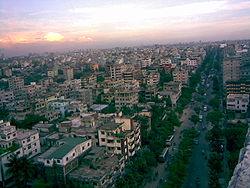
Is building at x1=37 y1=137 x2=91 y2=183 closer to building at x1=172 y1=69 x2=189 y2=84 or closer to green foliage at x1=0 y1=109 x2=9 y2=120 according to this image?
green foliage at x1=0 y1=109 x2=9 y2=120

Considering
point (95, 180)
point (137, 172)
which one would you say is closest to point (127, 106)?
point (137, 172)

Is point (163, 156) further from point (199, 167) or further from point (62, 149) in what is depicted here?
point (62, 149)

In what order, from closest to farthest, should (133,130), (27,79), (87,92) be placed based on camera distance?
(133,130), (87,92), (27,79)

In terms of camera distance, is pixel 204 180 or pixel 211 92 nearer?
pixel 204 180

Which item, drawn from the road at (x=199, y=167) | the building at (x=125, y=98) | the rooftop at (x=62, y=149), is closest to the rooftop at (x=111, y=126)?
the rooftop at (x=62, y=149)

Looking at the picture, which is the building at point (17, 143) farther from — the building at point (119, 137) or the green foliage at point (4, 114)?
the green foliage at point (4, 114)

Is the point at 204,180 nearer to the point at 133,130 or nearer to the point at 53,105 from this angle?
the point at 133,130

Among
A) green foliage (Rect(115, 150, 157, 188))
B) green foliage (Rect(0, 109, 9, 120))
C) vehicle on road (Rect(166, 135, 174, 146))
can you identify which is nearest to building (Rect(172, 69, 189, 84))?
vehicle on road (Rect(166, 135, 174, 146))
